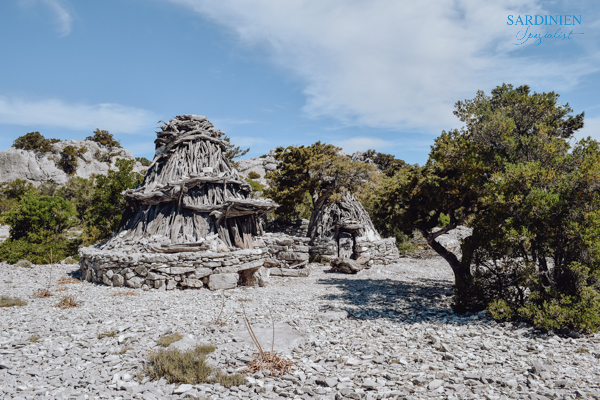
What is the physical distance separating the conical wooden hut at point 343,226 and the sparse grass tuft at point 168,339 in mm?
13254

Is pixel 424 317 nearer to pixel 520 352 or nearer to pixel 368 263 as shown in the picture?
pixel 520 352

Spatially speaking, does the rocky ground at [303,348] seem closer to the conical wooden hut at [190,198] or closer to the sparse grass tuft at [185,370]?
the sparse grass tuft at [185,370]

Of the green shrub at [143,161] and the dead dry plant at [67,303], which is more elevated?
the green shrub at [143,161]

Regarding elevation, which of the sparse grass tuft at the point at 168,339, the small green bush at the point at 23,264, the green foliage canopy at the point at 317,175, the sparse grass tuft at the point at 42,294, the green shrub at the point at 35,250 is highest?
the green foliage canopy at the point at 317,175

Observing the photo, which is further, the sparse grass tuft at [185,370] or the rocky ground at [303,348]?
the sparse grass tuft at [185,370]

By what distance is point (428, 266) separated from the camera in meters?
19.1

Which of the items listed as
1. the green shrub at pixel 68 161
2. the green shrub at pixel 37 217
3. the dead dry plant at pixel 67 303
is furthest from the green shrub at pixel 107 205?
the green shrub at pixel 68 161

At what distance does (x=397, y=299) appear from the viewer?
10648 mm

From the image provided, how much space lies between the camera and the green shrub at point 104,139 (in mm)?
63750

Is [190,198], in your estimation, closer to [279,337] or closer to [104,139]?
[279,337]

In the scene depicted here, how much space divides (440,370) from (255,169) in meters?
57.6

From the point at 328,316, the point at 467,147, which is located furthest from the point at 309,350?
the point at 467,147

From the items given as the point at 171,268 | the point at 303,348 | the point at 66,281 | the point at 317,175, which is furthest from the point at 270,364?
the point at 317,175

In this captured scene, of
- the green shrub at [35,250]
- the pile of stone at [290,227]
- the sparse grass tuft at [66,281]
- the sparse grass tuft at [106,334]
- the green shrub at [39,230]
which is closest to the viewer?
the sparse grass tuft at [106,334]
